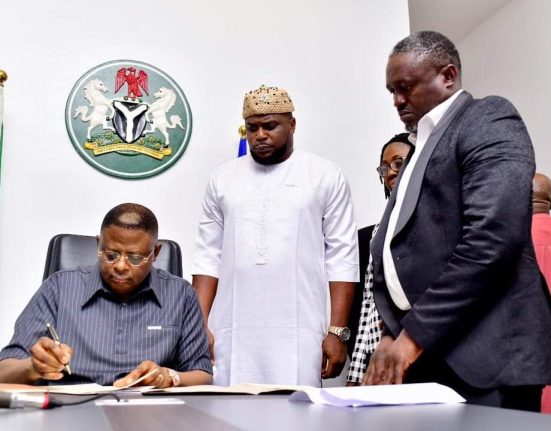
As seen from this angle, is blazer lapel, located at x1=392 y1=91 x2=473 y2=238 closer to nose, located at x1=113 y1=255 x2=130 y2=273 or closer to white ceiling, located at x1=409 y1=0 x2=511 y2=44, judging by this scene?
nose, located at x1=113 y1=255 x2=130 y2=273

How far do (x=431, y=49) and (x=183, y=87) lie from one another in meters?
2.17

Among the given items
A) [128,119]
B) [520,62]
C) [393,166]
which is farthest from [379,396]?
[520,62]

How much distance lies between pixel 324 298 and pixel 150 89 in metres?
1.62

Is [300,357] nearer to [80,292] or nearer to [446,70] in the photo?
[80,292]

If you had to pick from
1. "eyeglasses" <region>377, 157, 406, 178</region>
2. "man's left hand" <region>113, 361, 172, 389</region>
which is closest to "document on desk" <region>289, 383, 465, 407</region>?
"man's left hand" <region>113, 361, 172, 389</region>

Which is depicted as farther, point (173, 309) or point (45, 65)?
point (45, 65)

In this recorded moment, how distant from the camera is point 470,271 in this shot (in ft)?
4.49

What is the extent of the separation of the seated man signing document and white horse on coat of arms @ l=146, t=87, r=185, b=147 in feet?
5.03

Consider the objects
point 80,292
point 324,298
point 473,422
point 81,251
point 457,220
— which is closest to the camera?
point 473,422

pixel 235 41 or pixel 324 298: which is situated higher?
pixel 235 41

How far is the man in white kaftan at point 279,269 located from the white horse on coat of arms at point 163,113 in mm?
998

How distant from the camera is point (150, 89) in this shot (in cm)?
358

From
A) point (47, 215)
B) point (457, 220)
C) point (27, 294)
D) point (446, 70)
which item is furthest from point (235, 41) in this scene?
point (457, 220)

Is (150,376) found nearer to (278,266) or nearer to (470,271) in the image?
(470,271)
